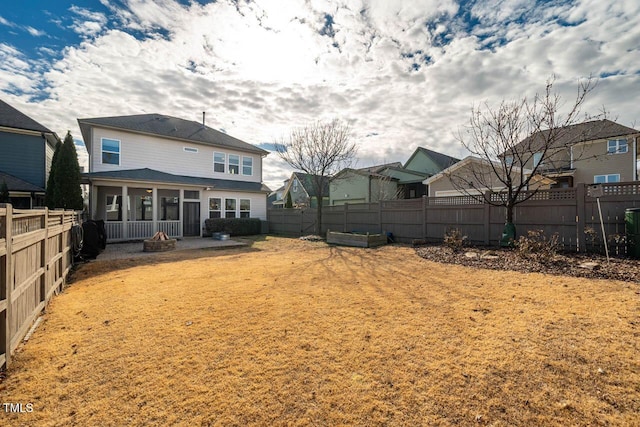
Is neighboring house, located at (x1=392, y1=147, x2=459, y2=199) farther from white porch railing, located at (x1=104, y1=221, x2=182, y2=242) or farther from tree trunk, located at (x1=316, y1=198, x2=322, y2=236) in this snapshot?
white porch railing, located at (x1=104, y1=221, x2=182, y2=242)

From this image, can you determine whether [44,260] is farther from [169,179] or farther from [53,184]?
[169,179]

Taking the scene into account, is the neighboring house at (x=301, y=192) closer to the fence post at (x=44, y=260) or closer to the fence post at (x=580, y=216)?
the fence post at (x=580, y=216)

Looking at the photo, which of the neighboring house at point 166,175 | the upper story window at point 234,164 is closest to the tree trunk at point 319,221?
the neighboring house at point 166,175

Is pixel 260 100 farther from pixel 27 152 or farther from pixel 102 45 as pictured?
pixel 27 152

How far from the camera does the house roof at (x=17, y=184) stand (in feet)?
43.8

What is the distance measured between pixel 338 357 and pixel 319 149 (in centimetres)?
1361

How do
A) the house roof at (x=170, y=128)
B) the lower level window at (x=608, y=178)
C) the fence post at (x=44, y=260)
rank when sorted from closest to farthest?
the fence post at (x=44, y=260), the house roof at (x=170, y=128), the lower level window at (x=608, y=178)

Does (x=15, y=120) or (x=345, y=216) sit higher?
Answer: (x=15, y=120)

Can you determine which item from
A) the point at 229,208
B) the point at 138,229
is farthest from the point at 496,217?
the point at 138,229

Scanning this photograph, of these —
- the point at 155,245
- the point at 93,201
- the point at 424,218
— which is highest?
the point at 93,201

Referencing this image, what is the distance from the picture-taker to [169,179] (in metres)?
14.5

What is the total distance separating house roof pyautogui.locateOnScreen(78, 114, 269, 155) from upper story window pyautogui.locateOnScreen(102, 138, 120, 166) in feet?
2.66

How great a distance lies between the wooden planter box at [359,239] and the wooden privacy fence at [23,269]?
30.5ft

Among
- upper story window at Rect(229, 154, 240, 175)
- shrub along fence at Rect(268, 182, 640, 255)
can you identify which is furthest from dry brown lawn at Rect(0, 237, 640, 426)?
upper story window at Rect(229, 154, 240, 175)
